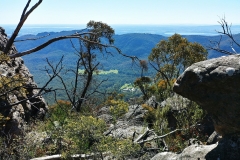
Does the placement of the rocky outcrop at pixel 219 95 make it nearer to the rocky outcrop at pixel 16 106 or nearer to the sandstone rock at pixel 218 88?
the sandstone rock at pixel 218 88

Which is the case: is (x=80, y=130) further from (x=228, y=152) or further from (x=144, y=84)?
(x=144, y=84)

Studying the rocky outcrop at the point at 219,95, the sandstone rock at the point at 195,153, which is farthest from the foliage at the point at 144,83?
the rocky outcrop at the point at 219,95

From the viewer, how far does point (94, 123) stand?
19.6ft

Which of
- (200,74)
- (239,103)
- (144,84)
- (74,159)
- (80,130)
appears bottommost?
(144,84)

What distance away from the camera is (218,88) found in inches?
179

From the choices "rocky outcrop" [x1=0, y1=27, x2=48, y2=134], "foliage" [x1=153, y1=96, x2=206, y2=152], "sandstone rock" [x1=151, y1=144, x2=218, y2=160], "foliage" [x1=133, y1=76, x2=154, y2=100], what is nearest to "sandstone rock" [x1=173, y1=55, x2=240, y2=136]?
"sandstone rock" [x1=151, y1=144, x2=218, y2=160]

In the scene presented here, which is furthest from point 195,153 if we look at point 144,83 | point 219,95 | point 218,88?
point 144,83

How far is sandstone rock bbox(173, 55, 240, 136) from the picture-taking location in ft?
14.4

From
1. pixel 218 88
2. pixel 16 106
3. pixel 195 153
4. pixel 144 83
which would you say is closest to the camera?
pixel 218 88

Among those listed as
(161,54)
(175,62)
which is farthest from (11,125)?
(161,54)

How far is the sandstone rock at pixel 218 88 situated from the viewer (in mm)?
4387

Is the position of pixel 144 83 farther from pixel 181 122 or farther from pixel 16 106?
Answer: pixel 16 106

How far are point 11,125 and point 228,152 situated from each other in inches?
306

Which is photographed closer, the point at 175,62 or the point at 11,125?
the point at 11,125
